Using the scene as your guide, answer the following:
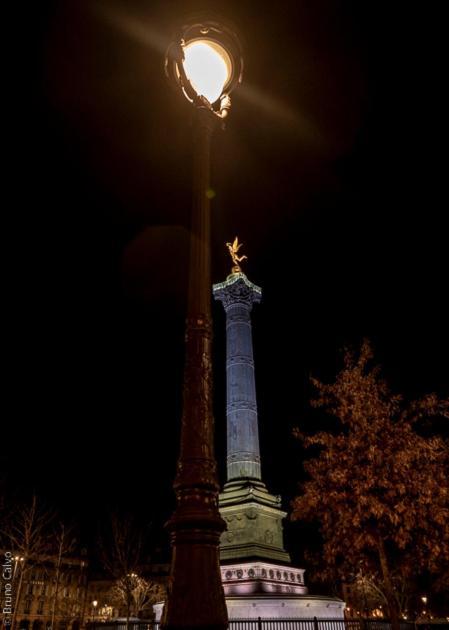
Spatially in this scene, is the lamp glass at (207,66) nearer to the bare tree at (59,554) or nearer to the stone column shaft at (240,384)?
the stone column shaft at (240,384)

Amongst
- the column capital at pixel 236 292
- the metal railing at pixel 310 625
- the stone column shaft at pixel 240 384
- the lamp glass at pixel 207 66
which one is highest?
the column capital at pixel 236 292

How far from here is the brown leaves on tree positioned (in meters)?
13.4

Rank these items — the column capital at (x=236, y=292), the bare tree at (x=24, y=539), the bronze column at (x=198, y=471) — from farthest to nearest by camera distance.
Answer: the column capital at (x=236, y=292) < the bare tree at (x=24, y=539) < the bronze column at (x=198, y=471)

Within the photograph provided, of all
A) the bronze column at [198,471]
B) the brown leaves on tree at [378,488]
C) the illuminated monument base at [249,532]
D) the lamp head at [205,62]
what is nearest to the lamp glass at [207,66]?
the lamp head at [205,62]

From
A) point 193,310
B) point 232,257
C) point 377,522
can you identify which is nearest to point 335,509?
point 377,522

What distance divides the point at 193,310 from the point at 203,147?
7.69ft

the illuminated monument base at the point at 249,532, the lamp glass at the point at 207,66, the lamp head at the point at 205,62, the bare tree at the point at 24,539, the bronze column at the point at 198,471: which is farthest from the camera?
the bare tree at the point at 24,539

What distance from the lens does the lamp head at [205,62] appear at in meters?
5.78

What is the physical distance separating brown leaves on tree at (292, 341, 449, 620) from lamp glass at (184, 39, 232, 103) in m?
11.1

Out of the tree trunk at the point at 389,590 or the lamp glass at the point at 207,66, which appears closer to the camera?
the lamp glass at the point at 207,66

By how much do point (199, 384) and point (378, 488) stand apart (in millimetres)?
10518

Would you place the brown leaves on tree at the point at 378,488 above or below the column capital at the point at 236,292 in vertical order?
below

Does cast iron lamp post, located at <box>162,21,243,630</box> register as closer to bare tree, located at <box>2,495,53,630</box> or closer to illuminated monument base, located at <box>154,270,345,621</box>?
illuminated monument base, located at <box>154,270,345,621</box>

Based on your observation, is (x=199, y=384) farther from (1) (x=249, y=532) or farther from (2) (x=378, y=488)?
(1) (x=249, y=532)
